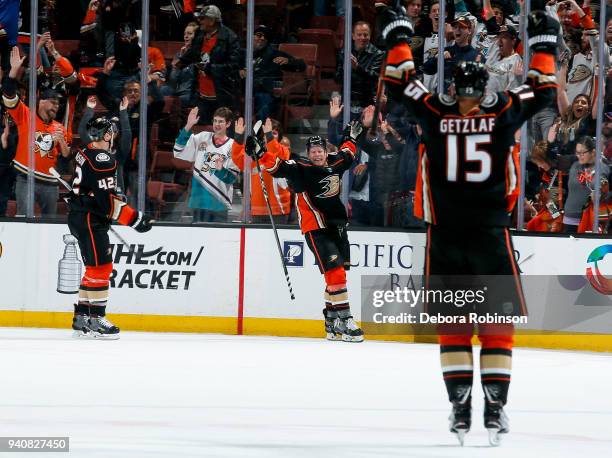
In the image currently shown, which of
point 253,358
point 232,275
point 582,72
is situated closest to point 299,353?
point 253,358

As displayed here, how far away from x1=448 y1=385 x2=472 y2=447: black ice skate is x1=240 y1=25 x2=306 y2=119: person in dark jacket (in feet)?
16.0

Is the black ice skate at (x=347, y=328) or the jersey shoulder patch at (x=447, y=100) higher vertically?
the jersey shoulder patch at (x=447, y=100)

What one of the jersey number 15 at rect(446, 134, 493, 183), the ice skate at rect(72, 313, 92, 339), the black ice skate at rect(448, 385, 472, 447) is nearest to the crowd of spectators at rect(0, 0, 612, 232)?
the ice skate at rect(72, 313, 92, 339)

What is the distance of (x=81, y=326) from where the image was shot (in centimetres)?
902

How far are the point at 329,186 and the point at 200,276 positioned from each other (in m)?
1.25

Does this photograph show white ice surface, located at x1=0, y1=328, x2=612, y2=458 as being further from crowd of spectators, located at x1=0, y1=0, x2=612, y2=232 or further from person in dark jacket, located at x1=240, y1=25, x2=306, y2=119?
person in dark jacket, located at x1=240, y1=25, x2=306, y2=119

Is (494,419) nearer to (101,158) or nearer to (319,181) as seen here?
(319,181)

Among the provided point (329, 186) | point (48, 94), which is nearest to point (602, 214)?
point (329, 186)

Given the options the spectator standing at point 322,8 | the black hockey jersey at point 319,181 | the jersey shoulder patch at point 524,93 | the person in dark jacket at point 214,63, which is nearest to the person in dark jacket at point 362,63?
the spectator standing at point 322,8

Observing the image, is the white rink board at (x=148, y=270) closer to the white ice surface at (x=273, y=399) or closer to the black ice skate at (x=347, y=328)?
the white ice surface at (x=273, y=399)

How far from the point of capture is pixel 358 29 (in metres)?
9.46

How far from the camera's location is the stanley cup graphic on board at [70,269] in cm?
968

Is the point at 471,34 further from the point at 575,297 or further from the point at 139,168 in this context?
the point at 139,168

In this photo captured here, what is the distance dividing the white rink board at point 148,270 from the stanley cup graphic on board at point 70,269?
0.20 ft
